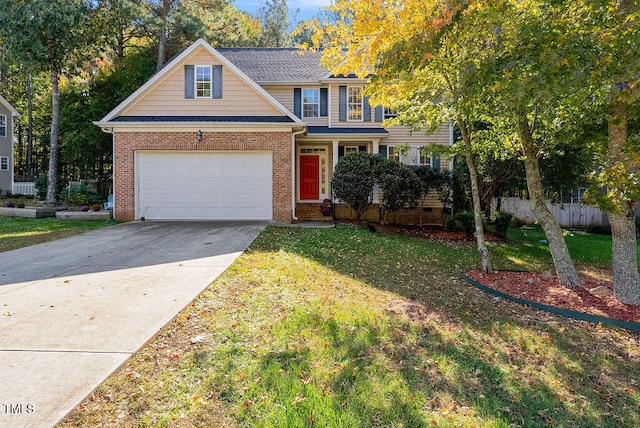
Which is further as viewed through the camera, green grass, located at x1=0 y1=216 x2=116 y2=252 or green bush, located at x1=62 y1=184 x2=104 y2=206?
green bush, located at x1=62 y1=184 x2=104 y2=206

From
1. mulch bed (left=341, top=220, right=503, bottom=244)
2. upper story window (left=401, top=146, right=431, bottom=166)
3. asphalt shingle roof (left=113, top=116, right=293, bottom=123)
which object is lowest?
mulch bed (left=341, top=220, right=503, bottom=244)

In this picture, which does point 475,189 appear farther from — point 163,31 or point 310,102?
point 163,31

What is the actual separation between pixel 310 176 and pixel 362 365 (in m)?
12.6

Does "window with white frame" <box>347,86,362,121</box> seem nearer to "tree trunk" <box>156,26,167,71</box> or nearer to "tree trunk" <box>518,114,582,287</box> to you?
"tree trunk" <box>518,114,582,287</box>

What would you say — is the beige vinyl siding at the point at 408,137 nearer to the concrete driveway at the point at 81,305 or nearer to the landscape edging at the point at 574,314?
the concrete driveway at the point at 81,305

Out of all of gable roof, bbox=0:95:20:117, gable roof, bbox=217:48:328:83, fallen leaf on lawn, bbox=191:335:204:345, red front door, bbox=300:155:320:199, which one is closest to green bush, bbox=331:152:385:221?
red front door, bbox=300:155:320:199

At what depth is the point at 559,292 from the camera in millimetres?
6496

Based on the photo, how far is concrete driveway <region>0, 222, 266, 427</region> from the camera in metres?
2.81

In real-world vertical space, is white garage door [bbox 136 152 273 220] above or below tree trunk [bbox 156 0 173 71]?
below

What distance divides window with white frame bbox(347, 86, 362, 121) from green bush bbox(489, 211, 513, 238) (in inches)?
252

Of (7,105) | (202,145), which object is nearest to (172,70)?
(202,145)

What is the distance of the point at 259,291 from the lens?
5.34 metres

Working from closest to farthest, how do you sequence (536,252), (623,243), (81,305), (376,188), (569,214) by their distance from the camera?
1. (81,305)
2. (623,243)
3. (536,252)
4. (376,188)
5. (569,214)

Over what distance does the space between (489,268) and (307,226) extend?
5601 mm
